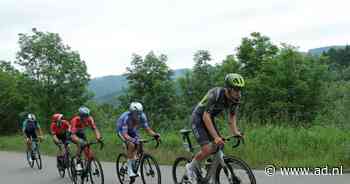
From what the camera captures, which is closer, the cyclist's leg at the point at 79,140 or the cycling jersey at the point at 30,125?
the cyclist's leg at the point at 79,140

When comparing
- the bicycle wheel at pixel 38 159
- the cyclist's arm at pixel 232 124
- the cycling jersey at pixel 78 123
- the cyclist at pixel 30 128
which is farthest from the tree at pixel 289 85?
the cyclist's arm at pixel 232 124

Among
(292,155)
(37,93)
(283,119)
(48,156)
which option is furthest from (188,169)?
(37,93)

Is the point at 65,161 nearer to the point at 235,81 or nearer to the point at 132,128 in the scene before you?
the point at 132,128

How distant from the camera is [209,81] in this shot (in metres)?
64.7

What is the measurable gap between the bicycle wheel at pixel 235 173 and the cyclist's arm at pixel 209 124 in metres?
0.41

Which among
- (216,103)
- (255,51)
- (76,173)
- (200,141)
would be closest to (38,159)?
(76,173)

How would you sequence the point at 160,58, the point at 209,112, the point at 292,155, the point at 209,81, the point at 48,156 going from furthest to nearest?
the point at 209,81
the point at 160,58
the point at 48,156
the point at 292,155
the point at 209,112

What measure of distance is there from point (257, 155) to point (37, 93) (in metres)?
32.6

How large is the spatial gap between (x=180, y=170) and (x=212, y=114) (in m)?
1.65

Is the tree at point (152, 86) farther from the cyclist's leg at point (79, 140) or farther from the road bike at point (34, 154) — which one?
the cyclist's leg at point (79, 140)

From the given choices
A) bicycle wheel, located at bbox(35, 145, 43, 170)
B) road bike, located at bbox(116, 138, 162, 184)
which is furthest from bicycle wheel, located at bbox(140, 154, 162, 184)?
bicycle wheel, located at bbox(35, 145, 43, 170)

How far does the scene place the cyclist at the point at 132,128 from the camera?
955cm

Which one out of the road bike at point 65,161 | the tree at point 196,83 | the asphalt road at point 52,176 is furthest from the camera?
the tree at point 196,83

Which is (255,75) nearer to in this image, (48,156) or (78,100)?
(78,100)
